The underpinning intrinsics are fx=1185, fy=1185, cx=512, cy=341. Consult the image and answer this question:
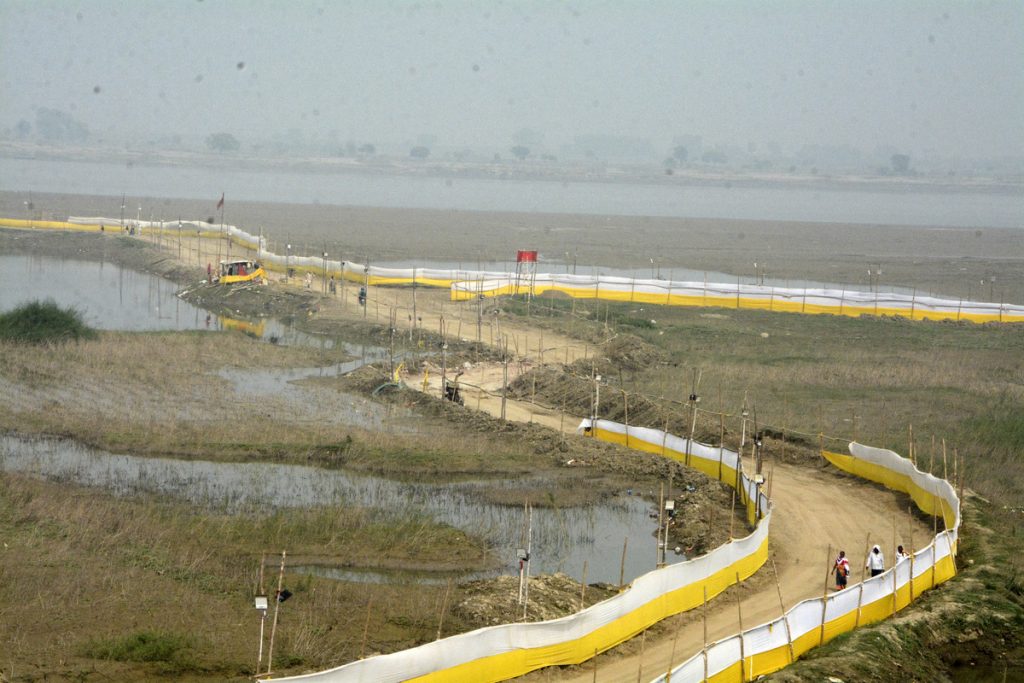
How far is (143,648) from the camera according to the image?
1407 cm

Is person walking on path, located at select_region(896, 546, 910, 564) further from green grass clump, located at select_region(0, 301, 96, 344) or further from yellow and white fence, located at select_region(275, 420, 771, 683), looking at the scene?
green grass clump, located at select_region(0, 301, 96, 344)

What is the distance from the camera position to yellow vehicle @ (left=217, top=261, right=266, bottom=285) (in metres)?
49.3

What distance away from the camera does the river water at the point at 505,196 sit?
127 meters

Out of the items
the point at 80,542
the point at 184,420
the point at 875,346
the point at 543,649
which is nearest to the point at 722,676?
the point at 543,649

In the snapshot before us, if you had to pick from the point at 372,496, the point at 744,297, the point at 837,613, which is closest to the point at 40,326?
the point at 372,496

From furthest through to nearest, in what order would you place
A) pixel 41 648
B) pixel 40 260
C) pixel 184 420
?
pixel 40 260
pixel 184 420
pixel 41 648

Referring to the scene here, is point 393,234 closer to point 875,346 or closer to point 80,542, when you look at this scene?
point 875,346

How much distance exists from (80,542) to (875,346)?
97.7 feet

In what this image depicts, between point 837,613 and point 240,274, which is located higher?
point 240,274

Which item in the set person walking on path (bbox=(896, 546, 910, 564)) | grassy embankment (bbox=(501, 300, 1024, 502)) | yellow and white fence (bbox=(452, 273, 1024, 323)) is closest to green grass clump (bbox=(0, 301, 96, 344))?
grassy embankment (bbox=(501, 300, 1024, 502))

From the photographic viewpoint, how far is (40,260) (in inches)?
2391

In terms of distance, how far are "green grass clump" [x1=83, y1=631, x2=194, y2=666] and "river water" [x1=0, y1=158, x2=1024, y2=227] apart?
107 meters

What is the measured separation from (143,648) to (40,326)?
2310cm

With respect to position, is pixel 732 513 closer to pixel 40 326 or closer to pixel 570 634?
pixel 570 634
